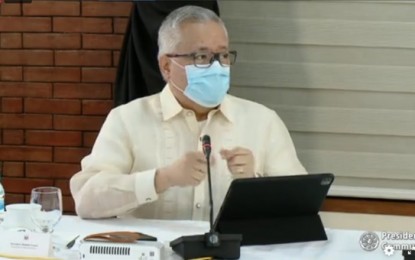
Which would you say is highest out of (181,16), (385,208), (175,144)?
(181,16)

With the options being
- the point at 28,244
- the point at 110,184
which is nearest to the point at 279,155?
the point at 110,184

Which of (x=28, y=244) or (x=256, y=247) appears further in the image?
(x=256, y=247)

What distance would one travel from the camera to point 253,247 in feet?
6.30

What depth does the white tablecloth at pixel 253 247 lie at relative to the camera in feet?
6.05

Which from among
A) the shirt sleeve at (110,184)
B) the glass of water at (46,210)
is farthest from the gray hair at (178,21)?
the glass of water at (46,210)

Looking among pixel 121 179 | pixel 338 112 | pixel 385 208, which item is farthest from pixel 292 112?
pixel 121 179

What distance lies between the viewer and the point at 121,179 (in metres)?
2.26

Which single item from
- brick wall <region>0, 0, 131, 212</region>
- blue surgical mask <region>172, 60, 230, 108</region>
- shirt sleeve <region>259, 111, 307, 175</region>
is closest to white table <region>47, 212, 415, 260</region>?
shirt sleeve <region>259, 111, 307, 175</region>

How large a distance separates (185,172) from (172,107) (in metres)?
0.42

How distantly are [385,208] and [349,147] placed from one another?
335 mm

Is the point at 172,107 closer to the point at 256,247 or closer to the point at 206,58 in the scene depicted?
the point at 206,58

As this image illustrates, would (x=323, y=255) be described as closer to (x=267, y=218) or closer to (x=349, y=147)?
(x=267, y=218)

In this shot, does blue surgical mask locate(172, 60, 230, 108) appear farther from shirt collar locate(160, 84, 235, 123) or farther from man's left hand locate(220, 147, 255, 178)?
man's left hand locate(220, 147, 255, 178)

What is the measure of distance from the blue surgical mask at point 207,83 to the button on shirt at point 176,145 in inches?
3.0
